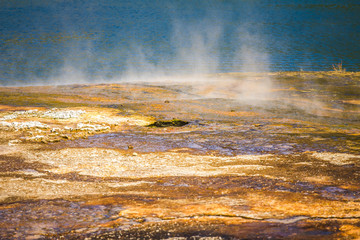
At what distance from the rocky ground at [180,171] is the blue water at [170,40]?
12.0 metres

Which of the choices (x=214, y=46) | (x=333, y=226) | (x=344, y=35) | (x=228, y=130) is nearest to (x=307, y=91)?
(x=228, y=130)

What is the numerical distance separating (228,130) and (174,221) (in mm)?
3931

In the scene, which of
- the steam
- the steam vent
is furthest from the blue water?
the steam vent

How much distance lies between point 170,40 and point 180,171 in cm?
3015

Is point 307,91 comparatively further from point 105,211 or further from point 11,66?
point 11,66

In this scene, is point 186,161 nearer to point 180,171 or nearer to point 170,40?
point 180,171

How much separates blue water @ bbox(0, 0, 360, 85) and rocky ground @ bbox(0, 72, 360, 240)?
12033 millimetres

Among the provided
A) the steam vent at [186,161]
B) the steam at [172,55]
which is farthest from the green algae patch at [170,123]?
the steam at [172,55]

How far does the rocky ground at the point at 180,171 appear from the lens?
2531 millimetres

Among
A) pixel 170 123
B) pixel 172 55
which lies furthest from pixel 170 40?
pixel 170 123

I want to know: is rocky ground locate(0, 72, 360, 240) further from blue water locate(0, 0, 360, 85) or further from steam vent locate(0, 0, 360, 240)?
blue water locate(0, 0, 360, 85)

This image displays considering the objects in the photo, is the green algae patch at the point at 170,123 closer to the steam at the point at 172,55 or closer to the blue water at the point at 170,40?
the steam at the point at 172,55

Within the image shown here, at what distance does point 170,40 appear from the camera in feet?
109

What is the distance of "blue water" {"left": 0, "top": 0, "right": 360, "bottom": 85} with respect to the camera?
22062 mm
